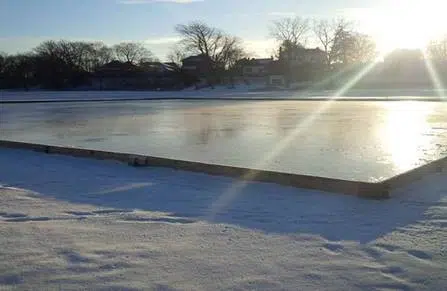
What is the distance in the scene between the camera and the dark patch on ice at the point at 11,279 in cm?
374

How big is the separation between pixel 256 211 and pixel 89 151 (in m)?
4.91

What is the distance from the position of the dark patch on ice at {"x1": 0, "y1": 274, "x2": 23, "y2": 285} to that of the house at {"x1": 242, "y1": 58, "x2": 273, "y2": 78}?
297 ft

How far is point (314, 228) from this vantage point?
505cm

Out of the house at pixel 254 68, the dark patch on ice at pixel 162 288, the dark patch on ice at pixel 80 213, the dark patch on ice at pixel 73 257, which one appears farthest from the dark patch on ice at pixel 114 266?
Result: the house at pixel 254 68

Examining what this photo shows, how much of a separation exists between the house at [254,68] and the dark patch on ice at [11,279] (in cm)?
9067

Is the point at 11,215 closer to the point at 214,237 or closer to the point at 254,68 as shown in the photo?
the point at 214,237

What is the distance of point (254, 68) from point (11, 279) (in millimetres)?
100728

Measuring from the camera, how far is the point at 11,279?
3.81 m

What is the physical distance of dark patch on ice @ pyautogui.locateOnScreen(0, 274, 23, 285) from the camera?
147 inches

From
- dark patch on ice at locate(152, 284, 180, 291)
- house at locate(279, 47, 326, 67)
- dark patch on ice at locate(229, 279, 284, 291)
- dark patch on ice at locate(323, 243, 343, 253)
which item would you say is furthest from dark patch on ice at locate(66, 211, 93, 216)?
house at locate(279, 47, 326, 67)

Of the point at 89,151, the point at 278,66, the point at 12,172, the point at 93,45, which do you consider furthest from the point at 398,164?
the point at 93,45

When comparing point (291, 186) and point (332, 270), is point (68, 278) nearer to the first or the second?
point (332, 270)

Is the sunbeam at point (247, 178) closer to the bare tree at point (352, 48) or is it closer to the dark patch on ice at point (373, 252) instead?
the dark patch on ice at point (373, 252)

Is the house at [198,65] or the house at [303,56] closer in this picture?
the house at [198,65]
